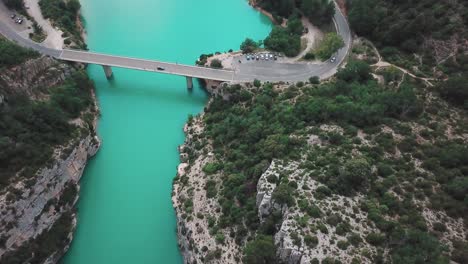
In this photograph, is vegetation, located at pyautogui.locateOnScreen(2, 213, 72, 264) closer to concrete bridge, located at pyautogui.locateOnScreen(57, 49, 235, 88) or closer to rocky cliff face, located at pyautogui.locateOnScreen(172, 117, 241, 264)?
rocky cliff face, located at pyautogui.locateOnScreen(172, 117, 241, 264)

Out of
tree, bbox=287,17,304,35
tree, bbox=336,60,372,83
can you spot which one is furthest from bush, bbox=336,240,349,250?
tree, bbox=287,17,304,35

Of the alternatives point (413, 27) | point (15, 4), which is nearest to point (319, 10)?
point (413, 27)

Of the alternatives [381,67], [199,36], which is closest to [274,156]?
[381,67]

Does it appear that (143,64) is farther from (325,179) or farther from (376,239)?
(376,239)

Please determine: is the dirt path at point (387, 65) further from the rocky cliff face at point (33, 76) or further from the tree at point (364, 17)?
the rocky cliff face at point (33, 76)

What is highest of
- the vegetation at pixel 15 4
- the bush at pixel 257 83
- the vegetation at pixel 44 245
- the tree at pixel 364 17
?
the vegetation at pixel 15 4

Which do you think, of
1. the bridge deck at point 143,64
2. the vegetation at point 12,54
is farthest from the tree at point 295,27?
the vegetation at point 12,54
